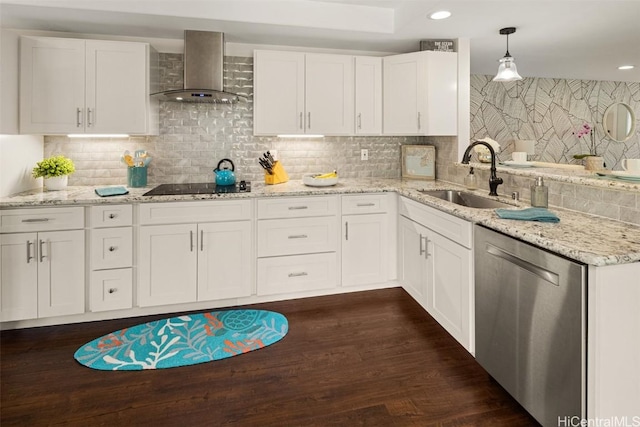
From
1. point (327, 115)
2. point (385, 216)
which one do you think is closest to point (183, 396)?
point (385, 216)

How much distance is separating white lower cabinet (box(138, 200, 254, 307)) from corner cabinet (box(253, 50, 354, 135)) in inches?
36.5

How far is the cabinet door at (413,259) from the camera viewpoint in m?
2.96

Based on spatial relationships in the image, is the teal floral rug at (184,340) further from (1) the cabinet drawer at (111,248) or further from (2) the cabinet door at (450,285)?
(2) the cabinet door at (450,285)

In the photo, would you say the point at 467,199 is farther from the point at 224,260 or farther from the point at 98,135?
the point at 98,135

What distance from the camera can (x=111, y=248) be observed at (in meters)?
2.86

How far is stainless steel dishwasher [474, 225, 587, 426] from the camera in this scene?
1492mm

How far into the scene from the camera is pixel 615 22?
324 centimetres

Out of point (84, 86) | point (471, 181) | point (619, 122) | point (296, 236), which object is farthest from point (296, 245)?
point (619, 122)

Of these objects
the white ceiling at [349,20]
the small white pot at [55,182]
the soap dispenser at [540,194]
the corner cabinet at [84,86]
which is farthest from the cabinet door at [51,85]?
the soap dispenser at [540,194]

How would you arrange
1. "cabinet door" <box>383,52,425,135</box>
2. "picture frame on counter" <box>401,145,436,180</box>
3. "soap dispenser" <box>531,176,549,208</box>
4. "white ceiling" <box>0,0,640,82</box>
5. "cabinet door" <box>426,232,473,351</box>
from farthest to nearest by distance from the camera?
"picture frame on counter" <box>401,145,436,180</box> → "cabinet door" <box>383,52,425,135</box> → "white ceiling" <box>0,0,640,82</box> → "soap dispenser" <box>531,176,549,208</box> → "cabinet door" <box>426,232,473,351</box>

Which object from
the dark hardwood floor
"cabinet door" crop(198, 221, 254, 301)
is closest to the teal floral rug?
the dark hardwood floor

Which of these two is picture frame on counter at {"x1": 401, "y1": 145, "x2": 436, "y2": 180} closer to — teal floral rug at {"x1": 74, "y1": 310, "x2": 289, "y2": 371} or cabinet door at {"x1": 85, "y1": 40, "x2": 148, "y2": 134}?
teal floral rug at {"x1": 74, "y1": 310, "x2": 289, "y2": 371}

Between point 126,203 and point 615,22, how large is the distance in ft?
13.9

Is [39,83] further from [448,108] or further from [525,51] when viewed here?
[525,51]
